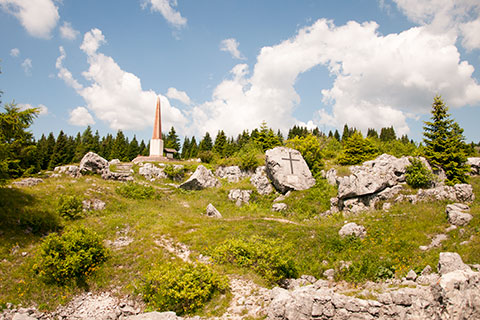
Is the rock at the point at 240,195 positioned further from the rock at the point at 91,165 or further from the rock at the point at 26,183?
the rock at the point at 26,183

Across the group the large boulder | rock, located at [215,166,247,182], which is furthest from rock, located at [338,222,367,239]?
rock, located at [215,166,247,182]

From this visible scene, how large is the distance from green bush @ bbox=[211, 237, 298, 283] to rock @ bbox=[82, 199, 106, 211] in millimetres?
14165

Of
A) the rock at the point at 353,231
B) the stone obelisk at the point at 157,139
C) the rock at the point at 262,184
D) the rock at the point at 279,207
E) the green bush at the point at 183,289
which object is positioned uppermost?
the stone obelisk at the point at 157,139

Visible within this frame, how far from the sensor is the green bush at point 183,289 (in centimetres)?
962

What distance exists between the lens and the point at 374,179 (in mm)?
22406

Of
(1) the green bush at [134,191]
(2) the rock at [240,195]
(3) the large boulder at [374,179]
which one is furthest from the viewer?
(2) the rock at [240,195]

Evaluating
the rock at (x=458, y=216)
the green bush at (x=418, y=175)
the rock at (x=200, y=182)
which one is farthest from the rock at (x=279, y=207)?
the rock at (x=458, y=216)

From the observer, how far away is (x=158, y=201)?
27000 mm

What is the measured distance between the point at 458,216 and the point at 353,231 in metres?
5.68

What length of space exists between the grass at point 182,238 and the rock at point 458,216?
0.30 meters

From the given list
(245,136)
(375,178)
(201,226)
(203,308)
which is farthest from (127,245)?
(245,136)

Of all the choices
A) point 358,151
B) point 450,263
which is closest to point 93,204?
point 450,263

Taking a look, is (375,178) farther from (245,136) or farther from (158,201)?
(245,136)

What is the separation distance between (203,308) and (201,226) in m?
9.49
